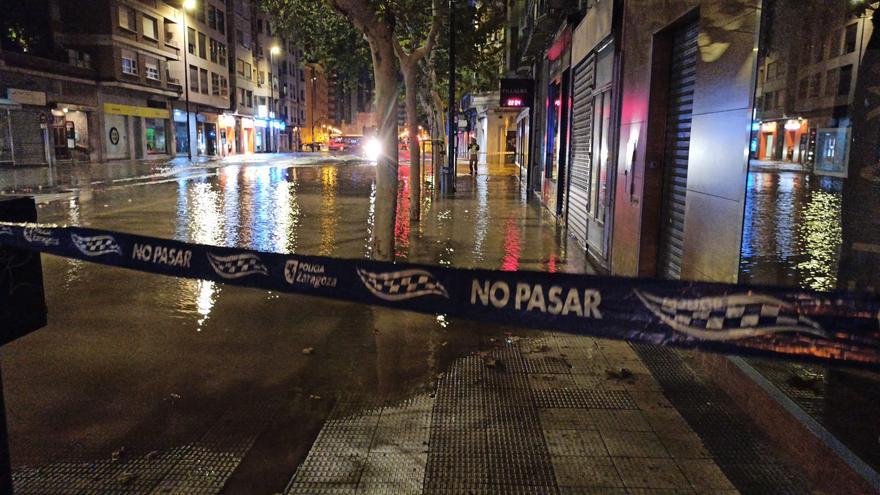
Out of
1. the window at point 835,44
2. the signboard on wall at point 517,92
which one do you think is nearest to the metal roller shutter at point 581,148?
the window at point 835,44

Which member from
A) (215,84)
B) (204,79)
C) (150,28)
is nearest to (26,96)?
(150,28)

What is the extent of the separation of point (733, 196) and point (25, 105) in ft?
129

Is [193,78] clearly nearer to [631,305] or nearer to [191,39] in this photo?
[191,39]

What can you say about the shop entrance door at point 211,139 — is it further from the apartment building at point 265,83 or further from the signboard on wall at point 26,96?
the signboard on wall at point 26,96

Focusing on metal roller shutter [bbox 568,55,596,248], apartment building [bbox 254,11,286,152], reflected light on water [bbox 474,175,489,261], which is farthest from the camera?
apartment building [bbox 254,11,286,152]

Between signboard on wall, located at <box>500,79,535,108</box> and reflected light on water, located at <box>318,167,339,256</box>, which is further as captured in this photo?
signboard on wall, located at <box>500,79,535,108</box>

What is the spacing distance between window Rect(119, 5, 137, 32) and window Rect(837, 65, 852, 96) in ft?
151

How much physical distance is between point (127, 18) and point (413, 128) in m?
38.2

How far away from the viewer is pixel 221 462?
3789mm

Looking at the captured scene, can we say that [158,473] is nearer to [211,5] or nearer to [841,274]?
[841,274]

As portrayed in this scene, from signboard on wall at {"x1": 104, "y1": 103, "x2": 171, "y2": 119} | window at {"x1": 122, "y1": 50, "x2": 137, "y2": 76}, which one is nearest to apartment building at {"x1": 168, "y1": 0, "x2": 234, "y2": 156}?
signboard on wall at {"x1": 104, "y1": 103, "x2": 171, "y2": 119}

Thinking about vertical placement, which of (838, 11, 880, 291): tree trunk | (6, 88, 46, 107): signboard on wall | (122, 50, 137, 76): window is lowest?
(838, 11, 880, 291): tree trunk

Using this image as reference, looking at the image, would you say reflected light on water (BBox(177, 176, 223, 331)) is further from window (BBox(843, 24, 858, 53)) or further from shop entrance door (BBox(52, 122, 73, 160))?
shop entrance door (BBox(52, 122, 73, 160))

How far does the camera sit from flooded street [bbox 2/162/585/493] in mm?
4027
